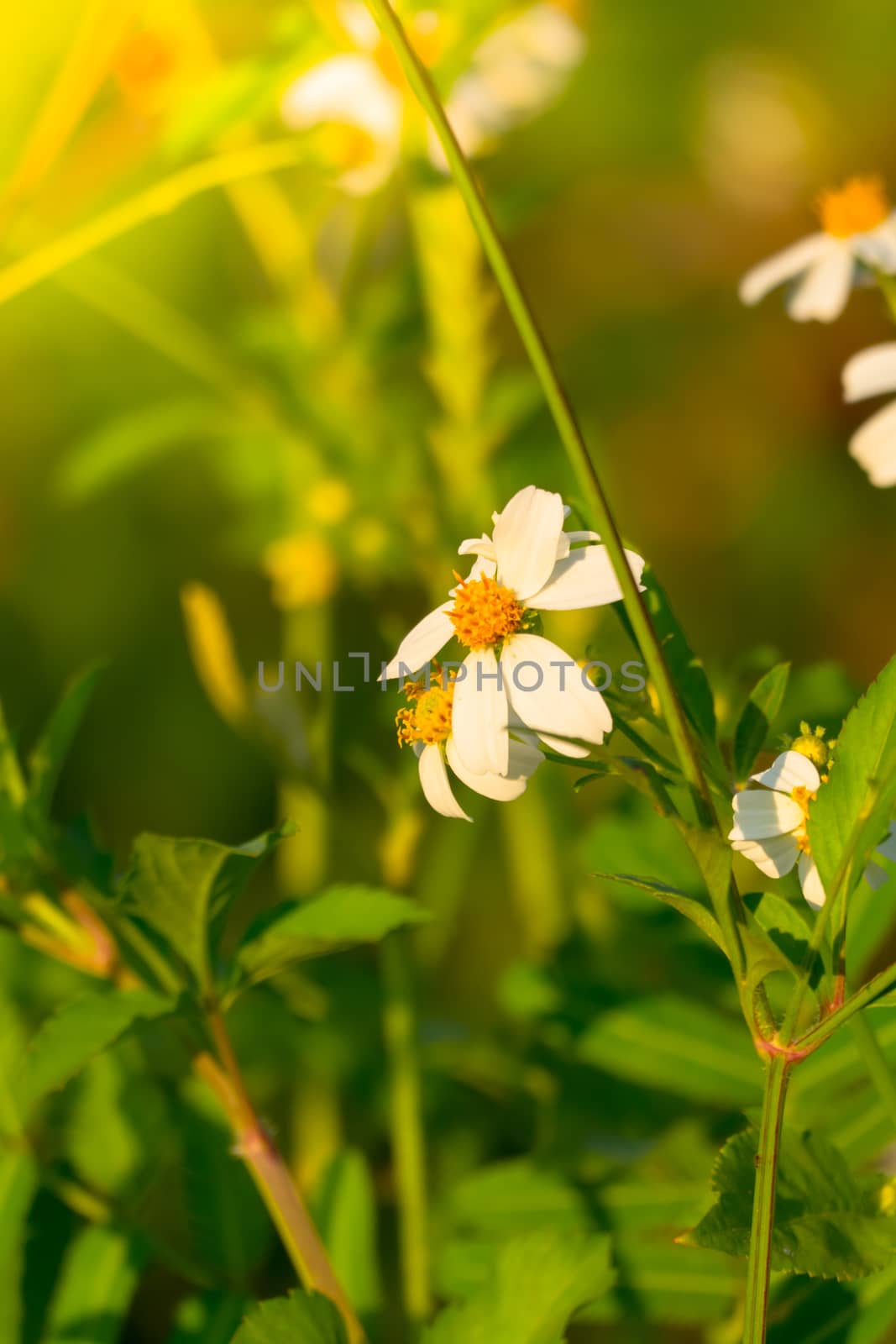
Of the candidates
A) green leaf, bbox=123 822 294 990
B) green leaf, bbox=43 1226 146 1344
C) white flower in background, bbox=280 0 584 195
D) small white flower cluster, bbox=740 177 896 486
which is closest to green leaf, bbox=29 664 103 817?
green leaf, bbox=123 822 294 990

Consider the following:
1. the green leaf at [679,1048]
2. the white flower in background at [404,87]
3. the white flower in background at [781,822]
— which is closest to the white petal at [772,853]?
the white flower in background at [781,822]

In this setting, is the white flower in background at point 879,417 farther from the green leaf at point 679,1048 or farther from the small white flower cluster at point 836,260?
the green leaf at point 679,1048

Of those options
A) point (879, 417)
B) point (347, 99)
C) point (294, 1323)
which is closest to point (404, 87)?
point (347, 99)

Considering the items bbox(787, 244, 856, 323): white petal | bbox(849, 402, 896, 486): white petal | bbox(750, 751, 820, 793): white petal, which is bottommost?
bbox(750, 751, 820, 793): white petal

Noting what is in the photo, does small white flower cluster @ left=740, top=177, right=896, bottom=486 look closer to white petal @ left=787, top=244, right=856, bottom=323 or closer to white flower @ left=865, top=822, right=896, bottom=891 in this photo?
white petal @ left=787, top=244, right=856, bottom=323

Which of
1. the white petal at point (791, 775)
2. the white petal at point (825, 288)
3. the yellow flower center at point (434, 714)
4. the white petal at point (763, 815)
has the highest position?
the white petal at point (825, 288)

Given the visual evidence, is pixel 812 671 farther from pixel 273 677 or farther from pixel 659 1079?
pixel 273 677

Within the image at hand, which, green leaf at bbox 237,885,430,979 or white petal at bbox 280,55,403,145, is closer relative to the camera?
green leaf at bbox 237,885,430,979
